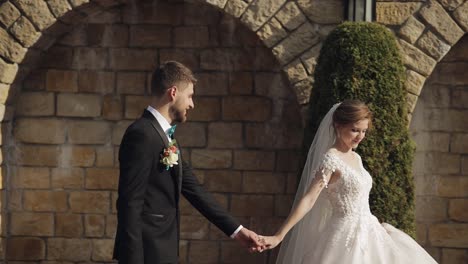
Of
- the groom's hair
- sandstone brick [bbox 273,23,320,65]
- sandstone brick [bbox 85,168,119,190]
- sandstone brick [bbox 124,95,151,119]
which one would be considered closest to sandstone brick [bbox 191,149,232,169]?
sandstone brick [bbox 124,95,151,119]

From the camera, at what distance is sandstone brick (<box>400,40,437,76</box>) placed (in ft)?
21.6

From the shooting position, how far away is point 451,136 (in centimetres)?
704

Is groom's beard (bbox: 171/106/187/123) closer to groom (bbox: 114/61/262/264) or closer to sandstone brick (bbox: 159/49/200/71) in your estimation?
groom (bbox: 114/61/262/264)

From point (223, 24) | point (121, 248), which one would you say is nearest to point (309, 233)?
point (121, 248)

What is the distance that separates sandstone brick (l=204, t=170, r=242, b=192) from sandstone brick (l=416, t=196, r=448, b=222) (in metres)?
1.46

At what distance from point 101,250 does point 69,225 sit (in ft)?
1.11

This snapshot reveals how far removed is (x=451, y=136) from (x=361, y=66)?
4.59ft

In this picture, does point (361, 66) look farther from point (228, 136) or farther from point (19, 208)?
point (19, 208)

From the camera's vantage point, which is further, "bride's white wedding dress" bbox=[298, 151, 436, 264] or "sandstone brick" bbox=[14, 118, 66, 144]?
"sandstone brick" bbox=[14, 118, 66, 144]

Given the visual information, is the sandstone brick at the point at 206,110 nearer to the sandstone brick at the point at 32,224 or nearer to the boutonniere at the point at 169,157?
the sandstone brick at the point at 32,224

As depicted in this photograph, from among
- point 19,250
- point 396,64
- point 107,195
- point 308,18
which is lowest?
point 19,250

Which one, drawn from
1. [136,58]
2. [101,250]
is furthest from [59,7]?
[101,250]

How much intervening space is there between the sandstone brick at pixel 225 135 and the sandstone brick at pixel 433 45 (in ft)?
5.32

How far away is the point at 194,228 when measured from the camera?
23.9 ft
